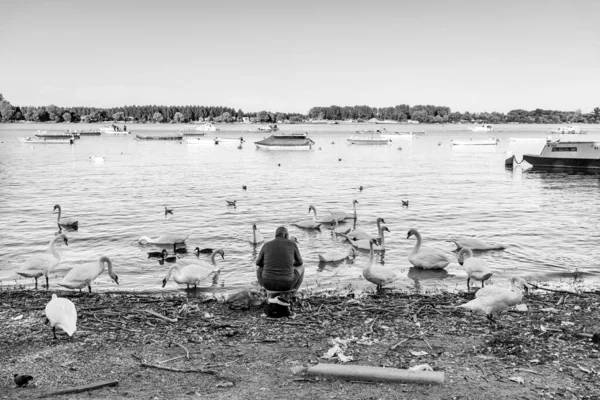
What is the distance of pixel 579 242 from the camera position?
778 inches

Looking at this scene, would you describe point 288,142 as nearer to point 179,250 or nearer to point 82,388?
point 179,250

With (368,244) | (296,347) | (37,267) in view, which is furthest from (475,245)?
(37,267)

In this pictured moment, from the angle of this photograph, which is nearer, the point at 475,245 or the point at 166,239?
the point at 475,245

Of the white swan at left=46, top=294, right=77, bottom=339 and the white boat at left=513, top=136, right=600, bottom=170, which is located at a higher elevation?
the white boat at left=513, top=136, right=600, bottom=170

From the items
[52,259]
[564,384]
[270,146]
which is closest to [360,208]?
[52,259]

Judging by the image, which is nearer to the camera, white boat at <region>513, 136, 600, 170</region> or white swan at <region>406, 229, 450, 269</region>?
Result: white swan at <region>406, 229, 450, 269</region>

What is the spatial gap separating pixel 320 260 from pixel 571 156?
3831 cm

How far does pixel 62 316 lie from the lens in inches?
344

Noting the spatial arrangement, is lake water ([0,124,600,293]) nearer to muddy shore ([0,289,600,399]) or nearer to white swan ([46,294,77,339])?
muddy shore ([0,289,600,399])

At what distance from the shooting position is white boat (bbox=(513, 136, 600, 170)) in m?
46.1

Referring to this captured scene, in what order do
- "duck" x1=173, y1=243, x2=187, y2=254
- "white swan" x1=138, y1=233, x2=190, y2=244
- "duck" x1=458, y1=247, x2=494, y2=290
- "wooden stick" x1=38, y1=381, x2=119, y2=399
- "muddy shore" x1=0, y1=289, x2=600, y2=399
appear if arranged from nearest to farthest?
"wooden stick" x1=38, y1=381, x2=119, y2=399, "muddy shore" x1=0, y1=289, x2=600, y2=399, "duck" x1=458, y1=247, x2=494, y2=290, "duck" x1=173, y1=243, x2=187, y2=254, "white swan" x1=138, y1=233, x2=190, y2=244

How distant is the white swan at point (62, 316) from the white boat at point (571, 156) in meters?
46.2

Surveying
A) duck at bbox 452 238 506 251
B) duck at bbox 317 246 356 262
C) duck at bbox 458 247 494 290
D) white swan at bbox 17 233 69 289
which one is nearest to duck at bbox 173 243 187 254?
duck at bbox 317 246 356 262

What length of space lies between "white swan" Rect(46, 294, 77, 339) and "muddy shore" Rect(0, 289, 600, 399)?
1.15ft
